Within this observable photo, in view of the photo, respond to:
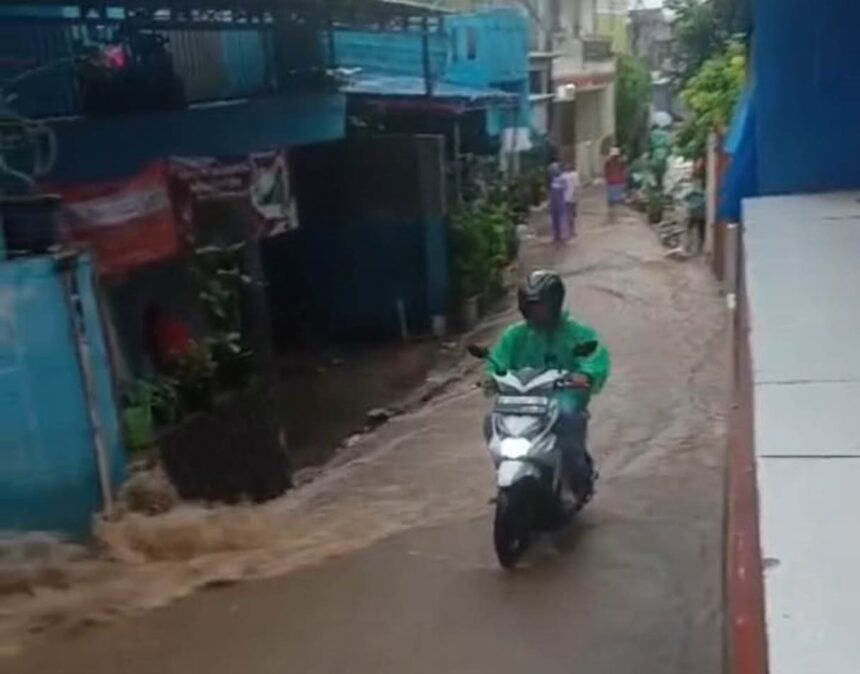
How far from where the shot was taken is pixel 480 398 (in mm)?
12859

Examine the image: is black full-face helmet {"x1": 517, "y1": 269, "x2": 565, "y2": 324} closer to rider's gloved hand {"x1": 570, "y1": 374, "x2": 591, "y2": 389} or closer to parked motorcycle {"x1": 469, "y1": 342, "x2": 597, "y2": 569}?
parked motorcycle {"x1": 469, "y1": 342, "x2": 597, "y2": 569}

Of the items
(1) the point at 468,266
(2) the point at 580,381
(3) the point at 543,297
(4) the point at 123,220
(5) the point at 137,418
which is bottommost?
(1) the point at 468,266

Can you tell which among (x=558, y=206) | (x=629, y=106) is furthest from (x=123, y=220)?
(x=629, y=106)

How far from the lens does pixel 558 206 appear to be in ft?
79.4

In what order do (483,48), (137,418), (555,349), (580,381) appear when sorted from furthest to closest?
(483,48) → (137,418) → (555,349) → (580,381)

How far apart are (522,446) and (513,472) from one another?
6.1 inches

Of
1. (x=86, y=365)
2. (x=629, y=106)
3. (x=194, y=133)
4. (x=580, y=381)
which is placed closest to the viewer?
(x=580, y=381)

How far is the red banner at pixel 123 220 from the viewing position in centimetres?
930

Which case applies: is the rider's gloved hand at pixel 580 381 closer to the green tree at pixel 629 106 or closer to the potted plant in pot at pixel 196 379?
the potted plant in pot at pixel 196 379

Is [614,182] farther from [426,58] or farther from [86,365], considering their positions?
[86,365]

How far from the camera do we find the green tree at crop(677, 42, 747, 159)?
679 inches

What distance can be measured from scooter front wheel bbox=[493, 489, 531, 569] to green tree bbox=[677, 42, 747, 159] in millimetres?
10347

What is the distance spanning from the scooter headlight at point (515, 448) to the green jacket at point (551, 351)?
44 cm

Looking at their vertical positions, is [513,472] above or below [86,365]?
below
